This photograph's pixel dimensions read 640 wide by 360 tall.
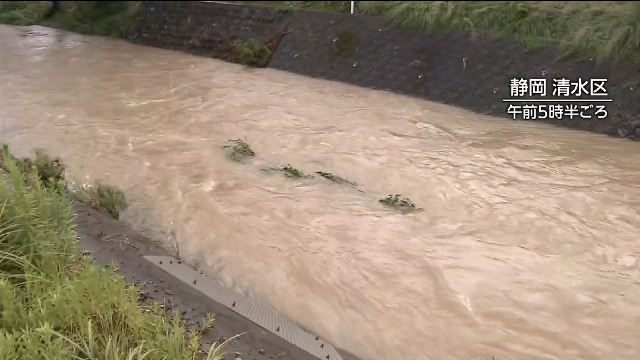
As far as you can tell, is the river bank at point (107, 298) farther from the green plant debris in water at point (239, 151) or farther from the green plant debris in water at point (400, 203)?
the green plant debris in water at point (239, 151)

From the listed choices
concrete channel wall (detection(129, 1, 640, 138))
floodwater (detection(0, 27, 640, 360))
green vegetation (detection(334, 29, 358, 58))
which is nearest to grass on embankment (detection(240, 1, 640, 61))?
concrete channel wall (detection(129, 1, 640, 138))

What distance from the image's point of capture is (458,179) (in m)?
6.62

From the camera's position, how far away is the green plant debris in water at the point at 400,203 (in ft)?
19.3

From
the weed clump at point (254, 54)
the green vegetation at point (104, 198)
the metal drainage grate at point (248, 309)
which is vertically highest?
the weed clump at point (254, 54)

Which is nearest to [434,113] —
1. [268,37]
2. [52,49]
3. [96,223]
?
[268,37]

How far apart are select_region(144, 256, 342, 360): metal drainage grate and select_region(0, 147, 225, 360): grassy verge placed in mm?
433

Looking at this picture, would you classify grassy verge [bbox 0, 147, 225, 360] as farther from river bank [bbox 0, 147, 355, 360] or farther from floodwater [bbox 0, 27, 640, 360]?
floodwater [bbox 0, 27, 640, 360]

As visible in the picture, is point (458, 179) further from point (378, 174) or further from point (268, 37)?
point (268, 37)

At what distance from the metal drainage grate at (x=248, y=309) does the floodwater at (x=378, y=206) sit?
0.29 m

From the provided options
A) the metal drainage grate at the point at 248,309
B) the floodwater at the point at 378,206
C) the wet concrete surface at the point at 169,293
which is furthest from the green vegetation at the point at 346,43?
the metal drainage grate at the point at 248,309

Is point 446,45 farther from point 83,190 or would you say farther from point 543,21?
point 83,190

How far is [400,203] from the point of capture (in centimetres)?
596


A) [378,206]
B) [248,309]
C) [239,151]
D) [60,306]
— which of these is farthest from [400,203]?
[60,306]

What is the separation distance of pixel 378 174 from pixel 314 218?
1.41 m
